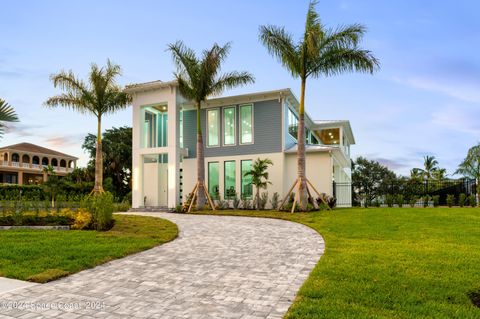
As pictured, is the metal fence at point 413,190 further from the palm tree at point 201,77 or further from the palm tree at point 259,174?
the palm tree at point 201,77

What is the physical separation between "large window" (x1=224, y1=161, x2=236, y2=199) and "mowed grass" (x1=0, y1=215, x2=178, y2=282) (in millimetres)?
8515

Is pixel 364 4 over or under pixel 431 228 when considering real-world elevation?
over

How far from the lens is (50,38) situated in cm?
1465

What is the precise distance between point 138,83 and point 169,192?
6.69m

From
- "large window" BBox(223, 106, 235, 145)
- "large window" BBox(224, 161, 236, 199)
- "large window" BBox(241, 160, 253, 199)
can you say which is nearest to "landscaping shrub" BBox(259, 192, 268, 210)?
"large window" BBox(241, 160, 253, 199)

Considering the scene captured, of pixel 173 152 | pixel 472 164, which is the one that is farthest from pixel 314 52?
pixel 472 164

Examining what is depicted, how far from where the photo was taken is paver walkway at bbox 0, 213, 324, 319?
424 centimetres

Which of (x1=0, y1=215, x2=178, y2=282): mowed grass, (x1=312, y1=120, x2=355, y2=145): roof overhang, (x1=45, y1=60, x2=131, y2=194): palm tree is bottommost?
(x1=0, y1=215, x2=178, y2=282): mowed grass

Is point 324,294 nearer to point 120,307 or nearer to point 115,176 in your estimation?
point 120,307

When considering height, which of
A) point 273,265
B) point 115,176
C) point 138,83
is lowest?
point 273,265

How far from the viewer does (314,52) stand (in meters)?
15.3

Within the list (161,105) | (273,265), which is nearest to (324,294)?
(273,265)

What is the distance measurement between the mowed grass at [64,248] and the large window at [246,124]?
952cm

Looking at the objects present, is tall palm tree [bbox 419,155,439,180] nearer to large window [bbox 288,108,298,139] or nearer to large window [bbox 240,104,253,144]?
large window [bbox 288,108,298,139]
